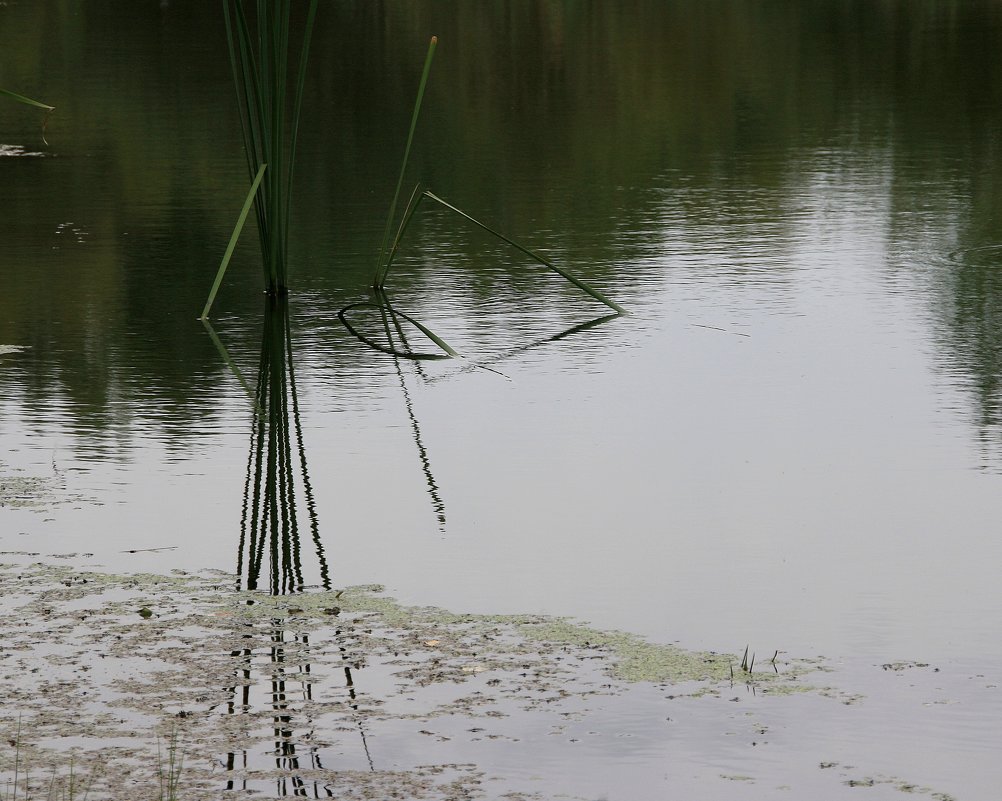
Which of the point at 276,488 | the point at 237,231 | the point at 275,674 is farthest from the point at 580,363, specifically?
the point at 275,674

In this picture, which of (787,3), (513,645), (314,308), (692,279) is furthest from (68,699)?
(787,3)

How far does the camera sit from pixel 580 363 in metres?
8.38

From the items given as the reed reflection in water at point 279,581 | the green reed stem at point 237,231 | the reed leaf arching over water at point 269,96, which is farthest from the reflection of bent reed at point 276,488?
the reed leaf arching over water at point 269,96

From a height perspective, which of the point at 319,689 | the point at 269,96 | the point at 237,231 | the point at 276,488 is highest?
the point at 269,96

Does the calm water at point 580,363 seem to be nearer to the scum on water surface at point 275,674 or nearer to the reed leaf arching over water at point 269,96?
the scum on water surface at point 275,674

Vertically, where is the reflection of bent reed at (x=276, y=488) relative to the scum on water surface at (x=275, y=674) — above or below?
above

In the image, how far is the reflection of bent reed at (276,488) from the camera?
5598 mm

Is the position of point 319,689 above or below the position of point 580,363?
below

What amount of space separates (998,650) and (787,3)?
25.7 metres

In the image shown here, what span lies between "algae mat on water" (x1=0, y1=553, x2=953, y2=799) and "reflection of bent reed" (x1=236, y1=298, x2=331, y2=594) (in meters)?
0.23

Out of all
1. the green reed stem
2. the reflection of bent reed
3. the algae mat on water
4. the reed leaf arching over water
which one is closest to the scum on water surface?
the algae mat on water

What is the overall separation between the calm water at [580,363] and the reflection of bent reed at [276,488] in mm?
58

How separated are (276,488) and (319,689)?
2.00 m

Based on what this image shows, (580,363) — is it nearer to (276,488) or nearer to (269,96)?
(276,488)
